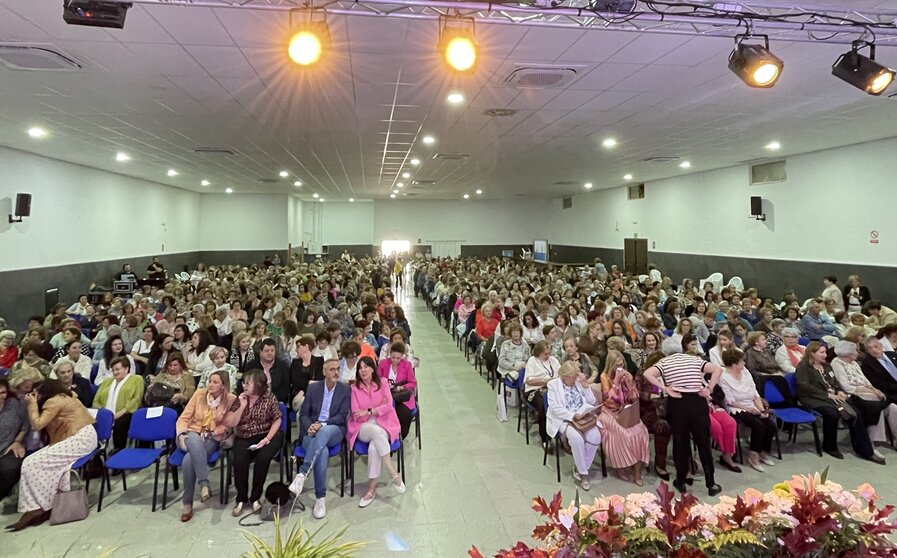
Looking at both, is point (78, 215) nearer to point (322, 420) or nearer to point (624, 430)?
point (322, 420)

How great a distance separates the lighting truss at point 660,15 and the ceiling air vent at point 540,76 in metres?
1.20

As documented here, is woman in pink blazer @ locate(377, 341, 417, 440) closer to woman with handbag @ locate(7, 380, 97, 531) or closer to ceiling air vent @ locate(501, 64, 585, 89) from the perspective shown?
woman with handbag @ locate(7, 380, 97, 531)

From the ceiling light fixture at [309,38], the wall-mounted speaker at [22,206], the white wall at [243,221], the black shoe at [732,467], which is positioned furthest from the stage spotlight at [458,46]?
the white wall at [243,221]

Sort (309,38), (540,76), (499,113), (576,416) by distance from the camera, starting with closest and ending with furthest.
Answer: (309,38), (576,416), (540,76), (499,113)

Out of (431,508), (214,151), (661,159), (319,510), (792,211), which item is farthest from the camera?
(661,159)

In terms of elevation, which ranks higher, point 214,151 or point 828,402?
point 214,151

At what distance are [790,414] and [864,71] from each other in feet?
10.7

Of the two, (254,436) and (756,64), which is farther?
(254,436)

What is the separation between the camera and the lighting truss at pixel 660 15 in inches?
141

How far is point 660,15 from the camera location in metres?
3.88

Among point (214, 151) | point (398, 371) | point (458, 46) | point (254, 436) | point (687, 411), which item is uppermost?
point (214, 151)

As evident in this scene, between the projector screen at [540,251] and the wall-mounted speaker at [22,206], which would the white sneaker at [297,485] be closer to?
the wall-mounted speaker at [22,206]

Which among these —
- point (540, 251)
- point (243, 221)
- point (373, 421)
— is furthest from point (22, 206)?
point (540, 251)

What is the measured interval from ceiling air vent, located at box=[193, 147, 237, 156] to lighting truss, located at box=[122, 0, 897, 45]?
288 inches
